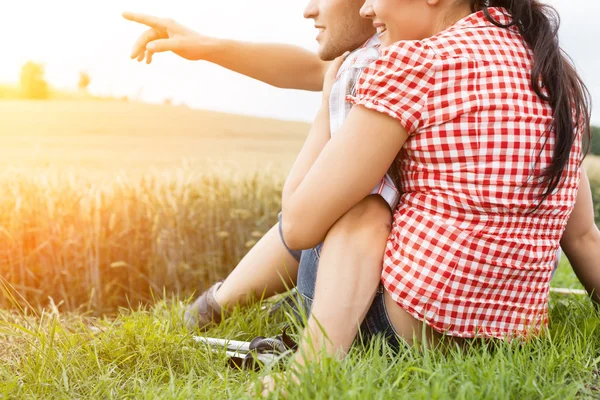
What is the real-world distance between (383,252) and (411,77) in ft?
1.32

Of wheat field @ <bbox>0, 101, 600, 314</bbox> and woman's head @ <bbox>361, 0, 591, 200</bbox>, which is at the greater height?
woman's head @ <bbox>361, 0, 591, 200</bbox>

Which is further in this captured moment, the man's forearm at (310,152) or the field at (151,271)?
the man's forearm at (310,152)

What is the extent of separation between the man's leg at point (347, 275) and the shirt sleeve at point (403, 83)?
0.25m

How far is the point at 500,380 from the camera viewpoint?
123 centimetres

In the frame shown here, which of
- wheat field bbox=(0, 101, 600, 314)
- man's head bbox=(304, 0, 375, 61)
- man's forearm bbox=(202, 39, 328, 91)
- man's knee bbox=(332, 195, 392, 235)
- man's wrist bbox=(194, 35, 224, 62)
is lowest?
wheat field bbox=(0, 101, 600, 314)

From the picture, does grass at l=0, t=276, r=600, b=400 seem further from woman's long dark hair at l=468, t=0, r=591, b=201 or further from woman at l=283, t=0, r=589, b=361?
woman's long dark hair at l=468, t=0, r=591, b=201

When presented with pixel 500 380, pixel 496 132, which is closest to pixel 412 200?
pixel 496 132

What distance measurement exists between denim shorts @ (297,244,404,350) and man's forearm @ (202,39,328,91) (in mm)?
908

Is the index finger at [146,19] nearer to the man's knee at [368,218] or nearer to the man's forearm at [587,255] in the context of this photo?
the man's knee at [368,218]

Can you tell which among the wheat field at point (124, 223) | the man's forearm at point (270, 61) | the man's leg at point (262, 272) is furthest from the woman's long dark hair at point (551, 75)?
the wheat field at point (124, 223)

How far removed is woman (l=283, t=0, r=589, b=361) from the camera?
1.30 m

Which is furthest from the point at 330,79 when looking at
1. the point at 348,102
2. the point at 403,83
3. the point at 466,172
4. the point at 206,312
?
the point at 206,312

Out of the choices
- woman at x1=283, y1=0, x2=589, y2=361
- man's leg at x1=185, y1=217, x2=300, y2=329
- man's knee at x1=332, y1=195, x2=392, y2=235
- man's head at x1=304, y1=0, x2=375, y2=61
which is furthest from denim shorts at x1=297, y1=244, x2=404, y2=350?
man's head at x1=304, y1=0, x2=375, y2=61

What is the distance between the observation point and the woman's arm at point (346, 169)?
130 cm
